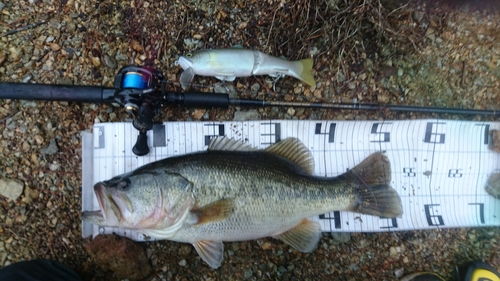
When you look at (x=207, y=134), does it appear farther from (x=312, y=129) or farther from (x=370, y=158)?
(x=370, y=158)

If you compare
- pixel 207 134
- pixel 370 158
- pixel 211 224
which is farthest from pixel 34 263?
pixel 370 158

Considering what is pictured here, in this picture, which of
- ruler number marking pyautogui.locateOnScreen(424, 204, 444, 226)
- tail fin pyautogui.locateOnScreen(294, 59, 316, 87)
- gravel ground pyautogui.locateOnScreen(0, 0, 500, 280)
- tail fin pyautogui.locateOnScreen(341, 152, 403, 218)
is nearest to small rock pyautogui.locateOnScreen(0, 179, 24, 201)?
gravel ground pyautogui.locateOnScreen(0, 0, 500, 280)

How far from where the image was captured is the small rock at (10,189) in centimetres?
289

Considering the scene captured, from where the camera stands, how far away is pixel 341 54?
315cm

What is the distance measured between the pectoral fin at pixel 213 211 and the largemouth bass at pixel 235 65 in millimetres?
1131

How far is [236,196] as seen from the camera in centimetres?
246

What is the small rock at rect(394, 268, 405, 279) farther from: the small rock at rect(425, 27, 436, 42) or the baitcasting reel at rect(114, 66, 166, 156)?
the baitcasting reel at rect(114, 66, 166, 156)

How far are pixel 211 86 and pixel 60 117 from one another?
141 centimetres

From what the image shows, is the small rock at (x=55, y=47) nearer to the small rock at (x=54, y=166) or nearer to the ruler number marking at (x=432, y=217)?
the small rock at (x=54, y=166)

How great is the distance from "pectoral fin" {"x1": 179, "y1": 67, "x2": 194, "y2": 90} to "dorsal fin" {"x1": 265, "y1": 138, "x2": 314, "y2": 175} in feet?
3.07

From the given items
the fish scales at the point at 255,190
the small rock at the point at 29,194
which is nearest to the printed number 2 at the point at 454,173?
the fish scales at the point at 255,190

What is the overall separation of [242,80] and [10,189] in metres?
2.30

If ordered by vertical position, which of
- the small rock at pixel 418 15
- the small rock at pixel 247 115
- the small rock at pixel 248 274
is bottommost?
the small rock at pixel 248 274

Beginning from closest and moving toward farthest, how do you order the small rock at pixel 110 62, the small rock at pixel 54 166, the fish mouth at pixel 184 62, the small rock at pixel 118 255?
the small rock at pixel 118 255
the fish mouth at pixel 184 62
the small rock at pixel 54 166
the small rock at pixel 110 62
